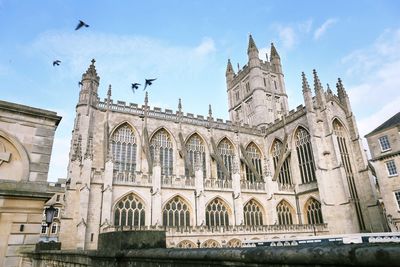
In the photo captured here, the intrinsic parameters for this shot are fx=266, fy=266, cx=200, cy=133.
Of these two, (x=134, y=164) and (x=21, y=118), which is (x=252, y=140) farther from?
(x=21, y=118)

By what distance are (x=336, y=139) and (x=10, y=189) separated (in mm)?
27060

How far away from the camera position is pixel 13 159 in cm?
820

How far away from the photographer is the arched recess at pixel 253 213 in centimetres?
2520

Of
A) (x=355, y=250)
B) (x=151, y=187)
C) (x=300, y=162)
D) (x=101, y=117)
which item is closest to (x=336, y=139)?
(x=300, y=162)

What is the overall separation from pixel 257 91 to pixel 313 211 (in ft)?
66.7

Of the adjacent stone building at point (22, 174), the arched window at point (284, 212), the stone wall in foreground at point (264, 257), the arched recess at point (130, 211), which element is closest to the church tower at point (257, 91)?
the arched window at point (284, 212)

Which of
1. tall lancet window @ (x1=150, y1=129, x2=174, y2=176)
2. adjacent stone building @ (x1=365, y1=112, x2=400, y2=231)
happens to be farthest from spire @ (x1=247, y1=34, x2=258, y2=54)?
adjacent stone building @ (x1=365, y1=112, x2=400, y2=231)

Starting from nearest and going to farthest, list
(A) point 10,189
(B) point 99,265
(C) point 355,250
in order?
(C) point 355,250 < (B) point 99,265 < (A) point 10,189

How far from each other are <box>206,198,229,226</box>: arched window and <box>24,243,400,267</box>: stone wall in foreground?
20029 mm

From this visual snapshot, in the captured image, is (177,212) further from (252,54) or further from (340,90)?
(252,54)

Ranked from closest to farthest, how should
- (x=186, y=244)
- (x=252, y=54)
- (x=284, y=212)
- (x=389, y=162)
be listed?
(x=186, y=244) < (x=389, y=162) < (x=284, y=212) < (x=252, y=54)

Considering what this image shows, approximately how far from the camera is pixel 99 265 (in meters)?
4.12

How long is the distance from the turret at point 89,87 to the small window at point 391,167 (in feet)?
87.1

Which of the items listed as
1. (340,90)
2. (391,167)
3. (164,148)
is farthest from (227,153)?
(391,167)
